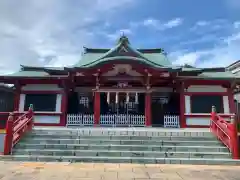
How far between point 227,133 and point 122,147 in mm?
4370

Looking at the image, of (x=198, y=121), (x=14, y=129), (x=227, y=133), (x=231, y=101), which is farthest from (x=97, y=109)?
(x=231, y=101)

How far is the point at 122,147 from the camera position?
914 centimetres

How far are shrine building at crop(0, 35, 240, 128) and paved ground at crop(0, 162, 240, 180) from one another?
6370 millimetres

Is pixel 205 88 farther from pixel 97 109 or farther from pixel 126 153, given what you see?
pixel 126 153

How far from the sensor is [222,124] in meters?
9.74

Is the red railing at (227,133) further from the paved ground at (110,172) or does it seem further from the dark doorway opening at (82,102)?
the dark doorway opening at (82,102)

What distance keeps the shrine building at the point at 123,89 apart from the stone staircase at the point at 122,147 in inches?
153

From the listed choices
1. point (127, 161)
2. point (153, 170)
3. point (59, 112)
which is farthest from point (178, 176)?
point (59, 112)

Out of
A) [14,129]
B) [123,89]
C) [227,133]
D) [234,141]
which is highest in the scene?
[123,89]

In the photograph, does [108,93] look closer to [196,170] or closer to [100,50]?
[100,50]

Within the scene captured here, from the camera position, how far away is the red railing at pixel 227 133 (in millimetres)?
8633

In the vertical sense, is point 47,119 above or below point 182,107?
below

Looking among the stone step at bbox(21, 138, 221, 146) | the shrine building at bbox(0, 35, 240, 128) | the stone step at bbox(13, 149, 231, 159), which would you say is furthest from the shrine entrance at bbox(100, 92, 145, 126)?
→ the stone step at bbox(13, 149, 231, 159)

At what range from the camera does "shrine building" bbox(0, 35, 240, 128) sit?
13.9 meters
